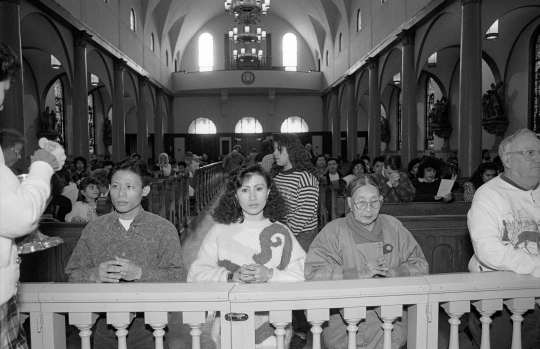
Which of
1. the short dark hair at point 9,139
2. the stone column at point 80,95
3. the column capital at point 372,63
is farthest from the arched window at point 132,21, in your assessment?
the short dark hair at point 9,139

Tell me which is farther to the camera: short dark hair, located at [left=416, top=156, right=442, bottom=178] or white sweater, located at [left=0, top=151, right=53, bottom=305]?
short dark hair, located at [left=416, top=156, right=442, bottom=178]

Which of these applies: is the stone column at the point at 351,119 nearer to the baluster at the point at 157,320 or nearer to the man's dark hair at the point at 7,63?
the baluster at the point at 157,320

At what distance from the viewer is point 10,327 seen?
67.2 inches

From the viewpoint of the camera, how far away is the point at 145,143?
69.8 feet

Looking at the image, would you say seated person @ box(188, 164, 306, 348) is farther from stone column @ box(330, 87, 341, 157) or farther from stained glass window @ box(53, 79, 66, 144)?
stone column @ box(330, 87, 341, 157)

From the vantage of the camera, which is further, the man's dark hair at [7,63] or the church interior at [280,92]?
the church interior at [280,92]

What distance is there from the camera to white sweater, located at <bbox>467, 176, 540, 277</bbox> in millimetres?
2354

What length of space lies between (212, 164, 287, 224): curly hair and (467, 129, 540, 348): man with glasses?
109cm

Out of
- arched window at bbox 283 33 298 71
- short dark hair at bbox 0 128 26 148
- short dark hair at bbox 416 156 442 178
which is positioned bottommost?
short dark hair at bbox 416 156 442 178

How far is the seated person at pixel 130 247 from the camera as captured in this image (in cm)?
251

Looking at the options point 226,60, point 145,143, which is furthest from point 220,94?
point 145,143

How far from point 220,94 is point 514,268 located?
28082mm

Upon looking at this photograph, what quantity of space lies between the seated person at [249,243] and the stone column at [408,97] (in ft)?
37.9

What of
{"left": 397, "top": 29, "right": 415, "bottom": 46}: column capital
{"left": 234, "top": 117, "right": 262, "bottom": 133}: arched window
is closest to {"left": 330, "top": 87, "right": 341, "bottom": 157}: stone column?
{"left": 234, "top": 117, "right": 262, "bottom": 133}: arched window
